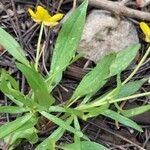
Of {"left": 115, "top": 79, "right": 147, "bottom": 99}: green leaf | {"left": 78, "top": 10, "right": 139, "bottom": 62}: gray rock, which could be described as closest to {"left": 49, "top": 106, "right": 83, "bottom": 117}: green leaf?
{"left": 115, "top": 79, "right": 147, "bottom": 99}: green leaf

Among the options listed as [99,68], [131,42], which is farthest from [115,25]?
[99,68]

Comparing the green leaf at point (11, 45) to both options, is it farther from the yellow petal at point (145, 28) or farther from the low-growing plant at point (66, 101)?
the yellow petal at point (145, 28)

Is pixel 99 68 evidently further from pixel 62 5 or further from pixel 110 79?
pixel 62 5

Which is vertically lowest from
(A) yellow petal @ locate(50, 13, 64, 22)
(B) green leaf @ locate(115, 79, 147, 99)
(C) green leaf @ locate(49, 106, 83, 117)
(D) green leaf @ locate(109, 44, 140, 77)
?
(B) green leaf @ locate(115, 79, 147, 99)

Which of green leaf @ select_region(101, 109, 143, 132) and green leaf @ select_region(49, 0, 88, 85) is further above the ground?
green leaf @ select_region(49, 0, 88, 85)

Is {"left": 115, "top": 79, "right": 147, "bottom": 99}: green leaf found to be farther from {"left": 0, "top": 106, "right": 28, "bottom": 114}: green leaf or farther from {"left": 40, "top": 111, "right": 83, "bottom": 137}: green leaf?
{"left": 0, "top": 106, "right": 28, "bottom": 114}: green leaf

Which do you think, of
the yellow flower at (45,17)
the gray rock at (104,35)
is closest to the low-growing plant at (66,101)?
the yellow flower at (45,17)

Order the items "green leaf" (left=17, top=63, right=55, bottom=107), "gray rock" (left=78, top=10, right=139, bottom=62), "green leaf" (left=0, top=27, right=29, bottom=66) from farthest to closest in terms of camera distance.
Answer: "gray rock" (left=78, top=10, right=139, bottom=62) < "green leaf" (left=0, top=27, right=29, bottom=66) < "green leaf" (left=17, top=63, right=55, bottom=107)

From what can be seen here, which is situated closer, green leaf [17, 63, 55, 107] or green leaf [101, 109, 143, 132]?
green leaf [17, 63, 55, 107]
